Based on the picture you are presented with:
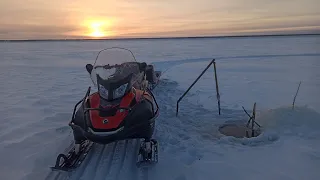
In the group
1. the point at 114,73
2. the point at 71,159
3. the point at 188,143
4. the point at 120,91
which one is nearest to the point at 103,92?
the point at 120,91

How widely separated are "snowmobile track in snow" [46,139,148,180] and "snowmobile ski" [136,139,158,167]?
4.0 inches

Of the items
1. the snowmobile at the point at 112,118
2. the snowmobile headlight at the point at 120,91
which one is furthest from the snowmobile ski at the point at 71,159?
the snowmobile headlight at the point at 120,91

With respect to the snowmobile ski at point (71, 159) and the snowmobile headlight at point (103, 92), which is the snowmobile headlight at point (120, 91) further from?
the snowmobile ski at point (71, 159)

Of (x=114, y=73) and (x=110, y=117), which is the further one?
(x=114, y=73)

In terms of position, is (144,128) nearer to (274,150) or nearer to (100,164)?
(100,164)

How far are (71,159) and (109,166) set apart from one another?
496 millimetres

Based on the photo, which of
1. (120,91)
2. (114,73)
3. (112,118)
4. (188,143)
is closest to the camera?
(112,118)

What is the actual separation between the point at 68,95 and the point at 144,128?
5324mm

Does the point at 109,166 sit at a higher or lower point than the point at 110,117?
lower

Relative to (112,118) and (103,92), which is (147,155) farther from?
(103,92)

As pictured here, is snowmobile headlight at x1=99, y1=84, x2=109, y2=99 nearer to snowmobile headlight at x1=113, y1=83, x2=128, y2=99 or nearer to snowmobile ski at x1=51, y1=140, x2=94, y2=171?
snowmobile headlight at x1=113, y1=83, x2=128, y2=99

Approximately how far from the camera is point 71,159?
12.7 ft

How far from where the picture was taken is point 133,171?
3.73 m

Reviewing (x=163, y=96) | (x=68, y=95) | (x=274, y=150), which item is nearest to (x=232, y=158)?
(x=274, y=150)
